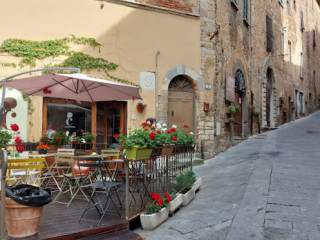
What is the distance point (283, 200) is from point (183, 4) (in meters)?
7.18

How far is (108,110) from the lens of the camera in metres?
8.72

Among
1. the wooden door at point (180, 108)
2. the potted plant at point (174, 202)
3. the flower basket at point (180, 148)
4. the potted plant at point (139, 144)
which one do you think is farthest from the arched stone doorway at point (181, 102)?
the potted plant at point (139, 144)

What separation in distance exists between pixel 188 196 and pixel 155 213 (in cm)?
126

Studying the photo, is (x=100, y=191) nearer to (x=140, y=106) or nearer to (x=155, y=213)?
(x=155, y=213)

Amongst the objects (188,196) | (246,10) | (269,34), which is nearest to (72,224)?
(188,196)

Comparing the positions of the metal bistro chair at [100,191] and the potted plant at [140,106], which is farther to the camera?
the potted plant at [140,106]

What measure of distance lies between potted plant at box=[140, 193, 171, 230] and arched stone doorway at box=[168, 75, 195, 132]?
5.13m

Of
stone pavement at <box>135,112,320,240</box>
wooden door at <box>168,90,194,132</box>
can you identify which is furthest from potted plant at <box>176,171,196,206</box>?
wooden door at <box>168,90,194,132</box>

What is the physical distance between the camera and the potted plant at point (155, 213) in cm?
399

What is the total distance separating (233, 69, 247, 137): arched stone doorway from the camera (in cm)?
1196

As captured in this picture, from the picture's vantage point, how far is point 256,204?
4.54 m

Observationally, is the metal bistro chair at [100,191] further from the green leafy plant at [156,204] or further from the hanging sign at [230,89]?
the hanging sign at [230,89]

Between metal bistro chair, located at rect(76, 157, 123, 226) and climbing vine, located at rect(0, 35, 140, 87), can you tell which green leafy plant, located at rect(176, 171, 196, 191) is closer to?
metal bistro chair, located at rect(76, 157, 123, 226)

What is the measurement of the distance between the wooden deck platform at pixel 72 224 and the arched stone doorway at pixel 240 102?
28.3 ft
